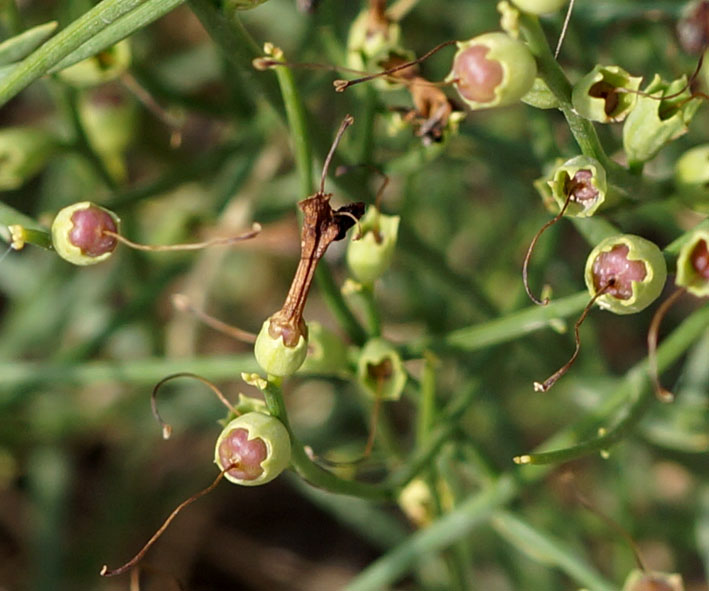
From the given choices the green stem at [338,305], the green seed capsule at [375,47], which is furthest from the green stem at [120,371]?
the green seed capsule at [375,47]

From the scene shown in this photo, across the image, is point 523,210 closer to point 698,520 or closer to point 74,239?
point 698,520

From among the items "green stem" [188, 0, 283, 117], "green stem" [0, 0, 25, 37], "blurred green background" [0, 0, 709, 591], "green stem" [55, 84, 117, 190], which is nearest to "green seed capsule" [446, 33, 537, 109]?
"green stem" [188, 0, 283, 117]

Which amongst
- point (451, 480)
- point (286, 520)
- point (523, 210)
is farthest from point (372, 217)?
point (286, 520)

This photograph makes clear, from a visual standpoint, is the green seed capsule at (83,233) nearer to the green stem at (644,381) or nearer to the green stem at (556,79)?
the green stem at (556,79)

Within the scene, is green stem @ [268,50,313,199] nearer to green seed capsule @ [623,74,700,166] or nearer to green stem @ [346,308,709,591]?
green seed capsule @ [623,74,700,166]

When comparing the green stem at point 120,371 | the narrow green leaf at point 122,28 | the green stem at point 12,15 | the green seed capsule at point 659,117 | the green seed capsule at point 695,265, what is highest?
the narrow green leaf at point 122,28
